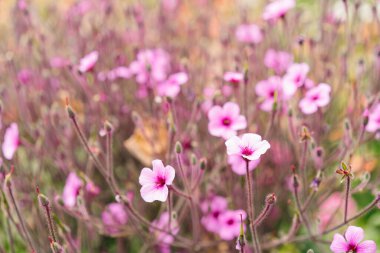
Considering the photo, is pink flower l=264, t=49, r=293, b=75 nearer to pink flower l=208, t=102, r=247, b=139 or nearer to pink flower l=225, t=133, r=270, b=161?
pink flower l=208, t=102, r=247, b=139

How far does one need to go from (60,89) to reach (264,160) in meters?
0.84

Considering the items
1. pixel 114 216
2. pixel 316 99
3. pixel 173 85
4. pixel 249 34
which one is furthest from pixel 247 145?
pixel 249 34

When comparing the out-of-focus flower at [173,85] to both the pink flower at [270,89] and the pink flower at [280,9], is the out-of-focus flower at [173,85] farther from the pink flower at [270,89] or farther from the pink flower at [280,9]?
the pink flower at [280,9]

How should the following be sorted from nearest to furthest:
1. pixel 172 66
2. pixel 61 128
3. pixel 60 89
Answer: pixel 61 128, pixel 172 66, pixel 60 89

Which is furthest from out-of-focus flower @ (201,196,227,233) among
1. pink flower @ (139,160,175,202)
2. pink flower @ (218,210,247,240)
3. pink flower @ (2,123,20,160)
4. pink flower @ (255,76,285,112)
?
pink flower @ (2,123,20,160)

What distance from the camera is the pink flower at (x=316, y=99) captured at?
1.19 metres

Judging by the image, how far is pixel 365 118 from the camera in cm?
112

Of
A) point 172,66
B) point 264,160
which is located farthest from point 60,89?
point 264,160

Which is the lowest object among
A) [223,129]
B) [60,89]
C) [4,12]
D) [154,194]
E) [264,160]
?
[154,194]

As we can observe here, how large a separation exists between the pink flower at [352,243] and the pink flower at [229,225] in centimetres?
35

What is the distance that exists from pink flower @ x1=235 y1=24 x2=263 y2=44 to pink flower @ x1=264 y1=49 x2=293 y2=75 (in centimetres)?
7

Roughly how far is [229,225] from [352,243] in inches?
16.2

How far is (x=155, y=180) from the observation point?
96cm

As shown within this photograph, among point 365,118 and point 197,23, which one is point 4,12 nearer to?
point 197,23
